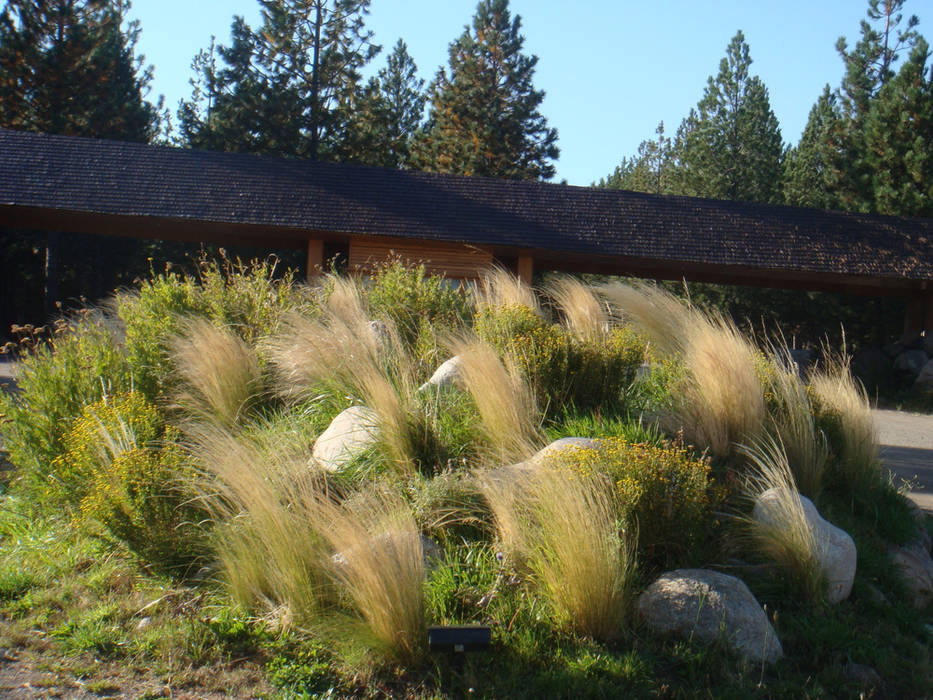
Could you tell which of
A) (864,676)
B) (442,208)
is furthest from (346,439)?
(442,208)

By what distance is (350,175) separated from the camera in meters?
16.2

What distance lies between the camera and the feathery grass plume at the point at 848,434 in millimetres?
5301

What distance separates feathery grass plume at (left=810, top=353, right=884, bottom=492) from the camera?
5.30 meters

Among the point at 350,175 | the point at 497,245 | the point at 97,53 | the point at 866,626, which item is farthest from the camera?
the point at 97,53

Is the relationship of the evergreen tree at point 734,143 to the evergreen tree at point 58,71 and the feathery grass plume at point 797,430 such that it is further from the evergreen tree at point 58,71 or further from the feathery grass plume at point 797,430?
the feathery grass plume at point 797,430

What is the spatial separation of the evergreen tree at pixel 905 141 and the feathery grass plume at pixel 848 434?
723 inches

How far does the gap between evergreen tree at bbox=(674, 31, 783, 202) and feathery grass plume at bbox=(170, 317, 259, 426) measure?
22.4m

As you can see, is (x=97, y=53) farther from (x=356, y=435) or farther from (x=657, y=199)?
(x=356, y=435)

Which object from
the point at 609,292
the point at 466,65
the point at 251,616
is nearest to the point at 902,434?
the point at 609,292

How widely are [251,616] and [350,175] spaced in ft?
43.5

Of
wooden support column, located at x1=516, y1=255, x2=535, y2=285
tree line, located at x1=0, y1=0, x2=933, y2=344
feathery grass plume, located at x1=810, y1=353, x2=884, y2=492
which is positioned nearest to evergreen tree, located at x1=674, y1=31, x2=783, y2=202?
tree line, located at x1=0, y1=0, x2=933, y2=344

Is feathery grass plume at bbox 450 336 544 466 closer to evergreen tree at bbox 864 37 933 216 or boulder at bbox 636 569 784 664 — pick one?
boulder at bbox 636 569 784 664

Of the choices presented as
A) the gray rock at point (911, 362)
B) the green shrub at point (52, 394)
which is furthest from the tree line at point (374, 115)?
the green shrub at point (52, 394)

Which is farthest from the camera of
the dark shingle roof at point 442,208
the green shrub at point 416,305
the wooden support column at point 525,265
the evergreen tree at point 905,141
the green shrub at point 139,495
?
the evergreen tree at point 905,141
